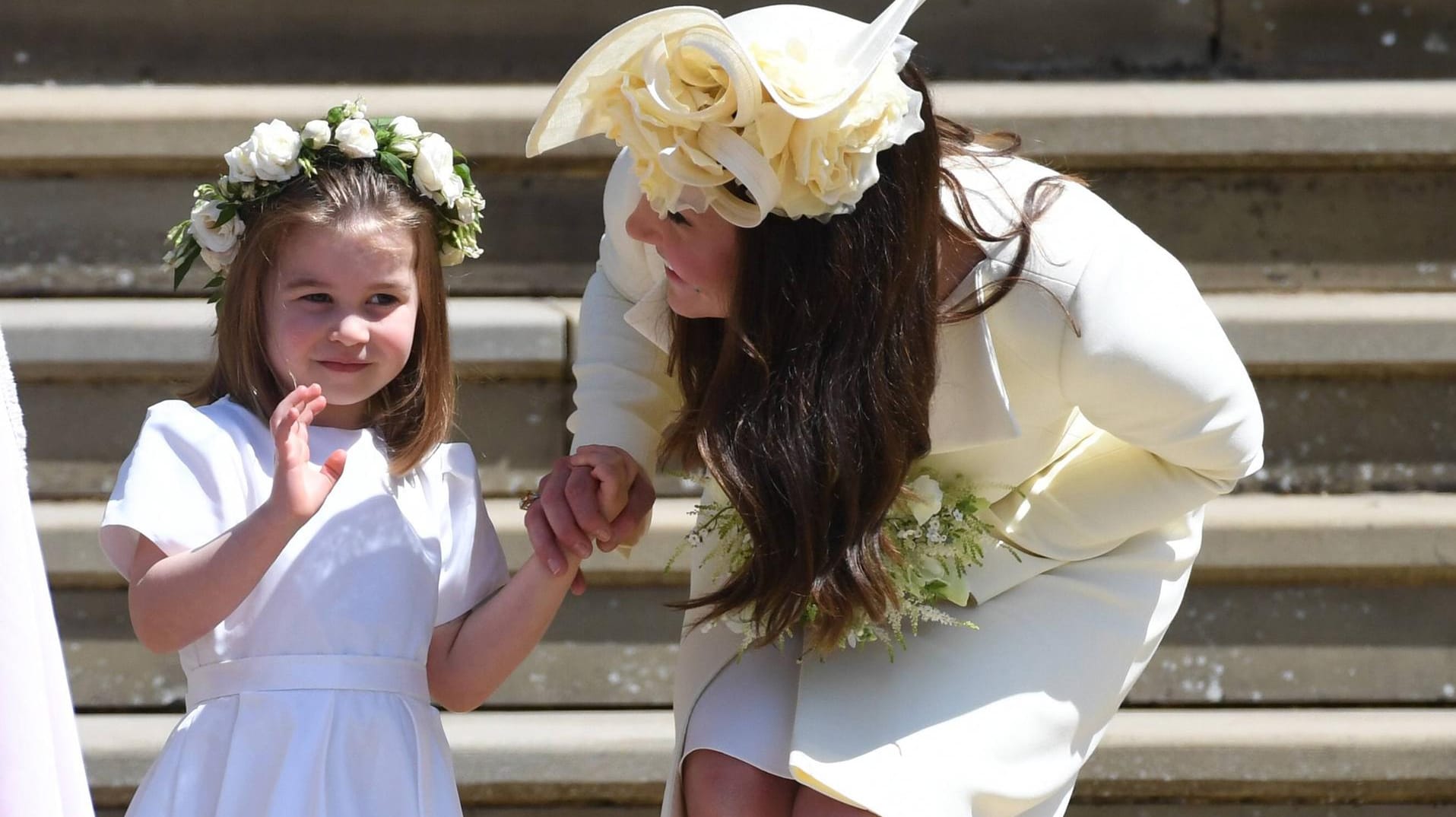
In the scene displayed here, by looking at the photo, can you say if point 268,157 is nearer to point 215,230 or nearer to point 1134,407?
point 215,230

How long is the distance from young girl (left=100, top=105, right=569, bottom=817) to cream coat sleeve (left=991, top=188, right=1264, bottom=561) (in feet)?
2.38

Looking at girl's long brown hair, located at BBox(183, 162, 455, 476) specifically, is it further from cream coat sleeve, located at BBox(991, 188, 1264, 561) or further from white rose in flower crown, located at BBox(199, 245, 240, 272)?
cream coat sleeve, located at BBox(991, 188, 1264, 561)

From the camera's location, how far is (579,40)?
337cm

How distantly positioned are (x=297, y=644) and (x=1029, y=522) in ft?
3.36

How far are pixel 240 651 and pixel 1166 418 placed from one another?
1279 mm

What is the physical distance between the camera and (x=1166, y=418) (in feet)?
6.77

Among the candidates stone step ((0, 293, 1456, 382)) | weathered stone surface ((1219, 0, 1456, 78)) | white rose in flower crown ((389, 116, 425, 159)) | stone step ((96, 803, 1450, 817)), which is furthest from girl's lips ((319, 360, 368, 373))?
weathered stone surface ((1219, 0, 1456, 78))

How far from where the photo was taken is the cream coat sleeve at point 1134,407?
6.62 ft

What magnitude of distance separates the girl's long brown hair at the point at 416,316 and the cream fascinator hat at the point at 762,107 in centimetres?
42

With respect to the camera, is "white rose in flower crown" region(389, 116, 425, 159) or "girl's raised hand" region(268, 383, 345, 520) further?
"white rose in flower crown" region(389, 116, 425, 159)

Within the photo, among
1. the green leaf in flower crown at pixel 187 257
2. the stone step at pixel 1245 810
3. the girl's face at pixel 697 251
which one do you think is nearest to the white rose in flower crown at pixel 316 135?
the green leaf in flower crown at pixel 187 257

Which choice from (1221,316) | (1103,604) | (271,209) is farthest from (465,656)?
(1221,316)

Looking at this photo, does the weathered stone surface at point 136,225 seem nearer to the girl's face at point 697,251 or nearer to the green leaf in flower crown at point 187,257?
the green leaf in flower crown at point 187,257

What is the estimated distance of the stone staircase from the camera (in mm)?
3143
